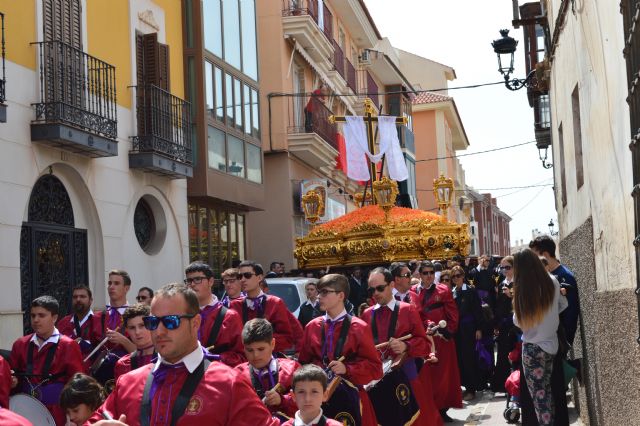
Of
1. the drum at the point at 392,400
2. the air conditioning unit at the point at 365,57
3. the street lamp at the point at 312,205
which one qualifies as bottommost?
the drum at the point at 392,400

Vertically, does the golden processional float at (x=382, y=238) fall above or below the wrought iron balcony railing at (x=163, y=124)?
below

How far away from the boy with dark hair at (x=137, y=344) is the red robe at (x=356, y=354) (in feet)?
4.36

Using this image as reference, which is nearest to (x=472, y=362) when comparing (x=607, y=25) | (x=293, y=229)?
(x=607, y=25)

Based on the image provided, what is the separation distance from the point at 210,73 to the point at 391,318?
1410 cm

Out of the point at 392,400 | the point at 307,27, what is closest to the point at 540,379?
the point at 392,400

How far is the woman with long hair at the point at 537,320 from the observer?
8.43 m

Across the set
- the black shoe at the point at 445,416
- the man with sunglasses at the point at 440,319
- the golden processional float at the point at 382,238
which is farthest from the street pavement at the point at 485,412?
the golden processional float at the point at 382,238

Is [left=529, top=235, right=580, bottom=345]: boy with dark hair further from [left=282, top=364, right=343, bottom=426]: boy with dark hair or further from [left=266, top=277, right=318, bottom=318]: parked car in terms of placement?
[left=266, top=277, right=318, bottom=318]: parked car

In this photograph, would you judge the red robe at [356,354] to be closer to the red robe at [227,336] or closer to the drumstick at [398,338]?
the red robe at [227,336]

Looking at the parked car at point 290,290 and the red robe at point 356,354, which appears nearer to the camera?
the red robe at point 356,354

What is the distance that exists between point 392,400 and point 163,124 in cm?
1067

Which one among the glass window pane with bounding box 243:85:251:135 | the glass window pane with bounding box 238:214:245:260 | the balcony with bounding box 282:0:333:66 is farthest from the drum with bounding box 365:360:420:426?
the balcony with bounding box 282:0:333:66

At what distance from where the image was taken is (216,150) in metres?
23.2

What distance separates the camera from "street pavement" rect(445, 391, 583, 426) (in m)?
12.8
